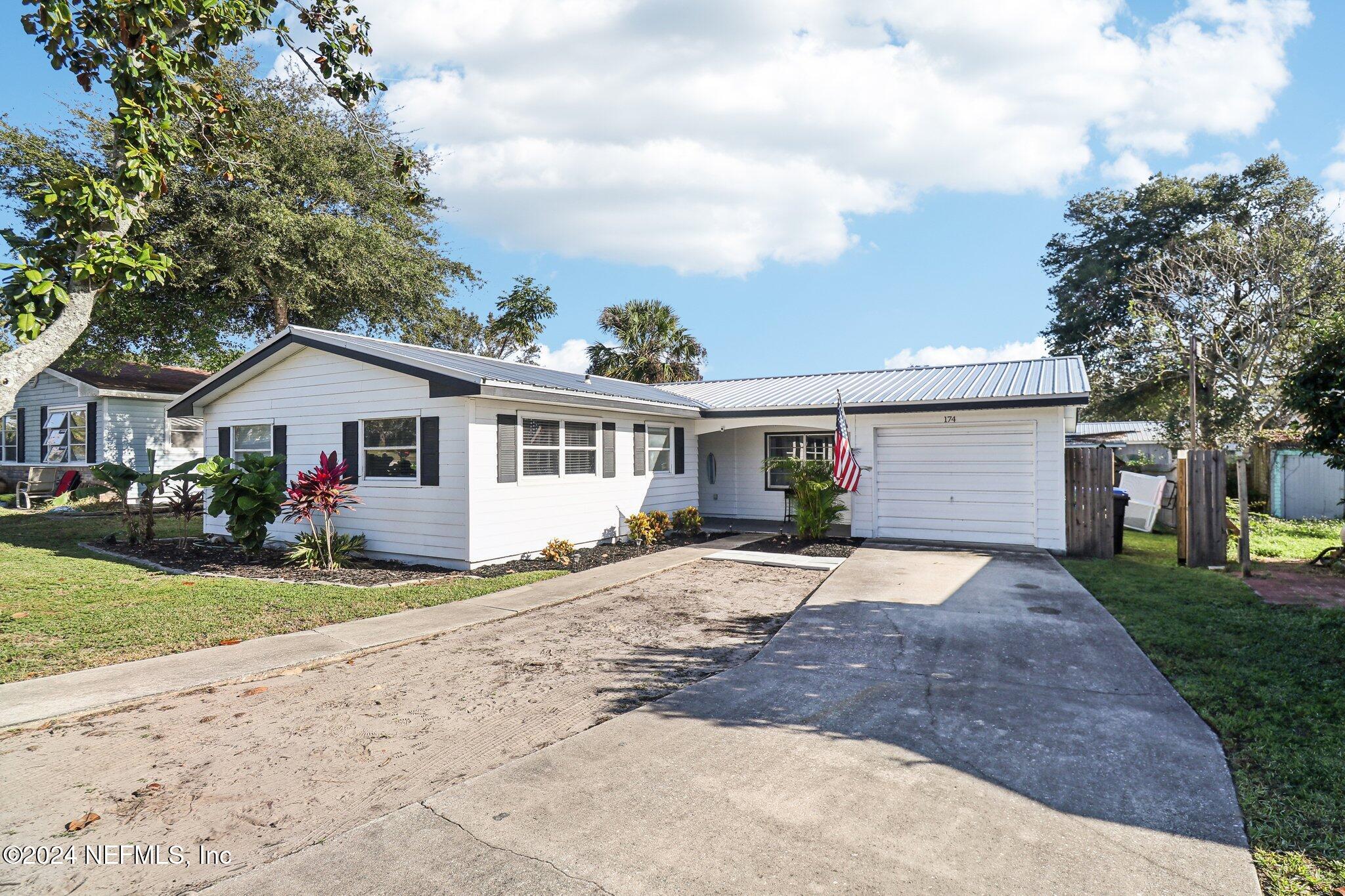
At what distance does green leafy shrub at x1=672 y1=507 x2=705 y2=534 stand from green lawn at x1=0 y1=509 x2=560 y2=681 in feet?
15.7

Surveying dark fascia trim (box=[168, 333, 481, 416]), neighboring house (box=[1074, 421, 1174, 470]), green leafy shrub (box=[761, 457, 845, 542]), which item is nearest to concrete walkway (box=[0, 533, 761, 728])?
dark fascia trim (box=[168, 333, 481, 416])

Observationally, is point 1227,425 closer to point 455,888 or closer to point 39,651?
point 455,888

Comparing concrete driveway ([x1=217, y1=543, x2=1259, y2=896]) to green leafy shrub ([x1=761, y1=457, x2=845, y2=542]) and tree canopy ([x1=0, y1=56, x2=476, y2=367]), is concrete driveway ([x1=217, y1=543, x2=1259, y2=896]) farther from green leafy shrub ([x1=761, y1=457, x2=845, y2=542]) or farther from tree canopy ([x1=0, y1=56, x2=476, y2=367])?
tree canopy ([x1=0, y1=56, x2=476, y2=367])

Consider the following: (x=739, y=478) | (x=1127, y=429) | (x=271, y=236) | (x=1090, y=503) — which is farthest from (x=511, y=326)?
(x=1127, y=429)

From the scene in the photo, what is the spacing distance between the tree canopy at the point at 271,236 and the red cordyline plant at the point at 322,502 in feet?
28.6

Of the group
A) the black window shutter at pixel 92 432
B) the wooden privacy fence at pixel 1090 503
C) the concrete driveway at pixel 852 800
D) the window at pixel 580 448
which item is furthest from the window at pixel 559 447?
the black window shutter at pixel 92 432

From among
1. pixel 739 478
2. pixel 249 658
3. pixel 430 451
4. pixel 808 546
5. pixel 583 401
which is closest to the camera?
pixel 249 658

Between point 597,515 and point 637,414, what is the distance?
2307 mm

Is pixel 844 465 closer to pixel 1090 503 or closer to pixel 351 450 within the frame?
pixel 1090 503

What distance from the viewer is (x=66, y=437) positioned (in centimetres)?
2003

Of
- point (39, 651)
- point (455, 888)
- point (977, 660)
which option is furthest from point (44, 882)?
point (977, 660)

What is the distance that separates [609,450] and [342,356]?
4753 millimetres

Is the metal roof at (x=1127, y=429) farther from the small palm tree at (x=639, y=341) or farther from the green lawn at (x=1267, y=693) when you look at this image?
the green lawn at (x=1267, y=693)

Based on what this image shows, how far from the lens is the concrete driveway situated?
9.26 feet
